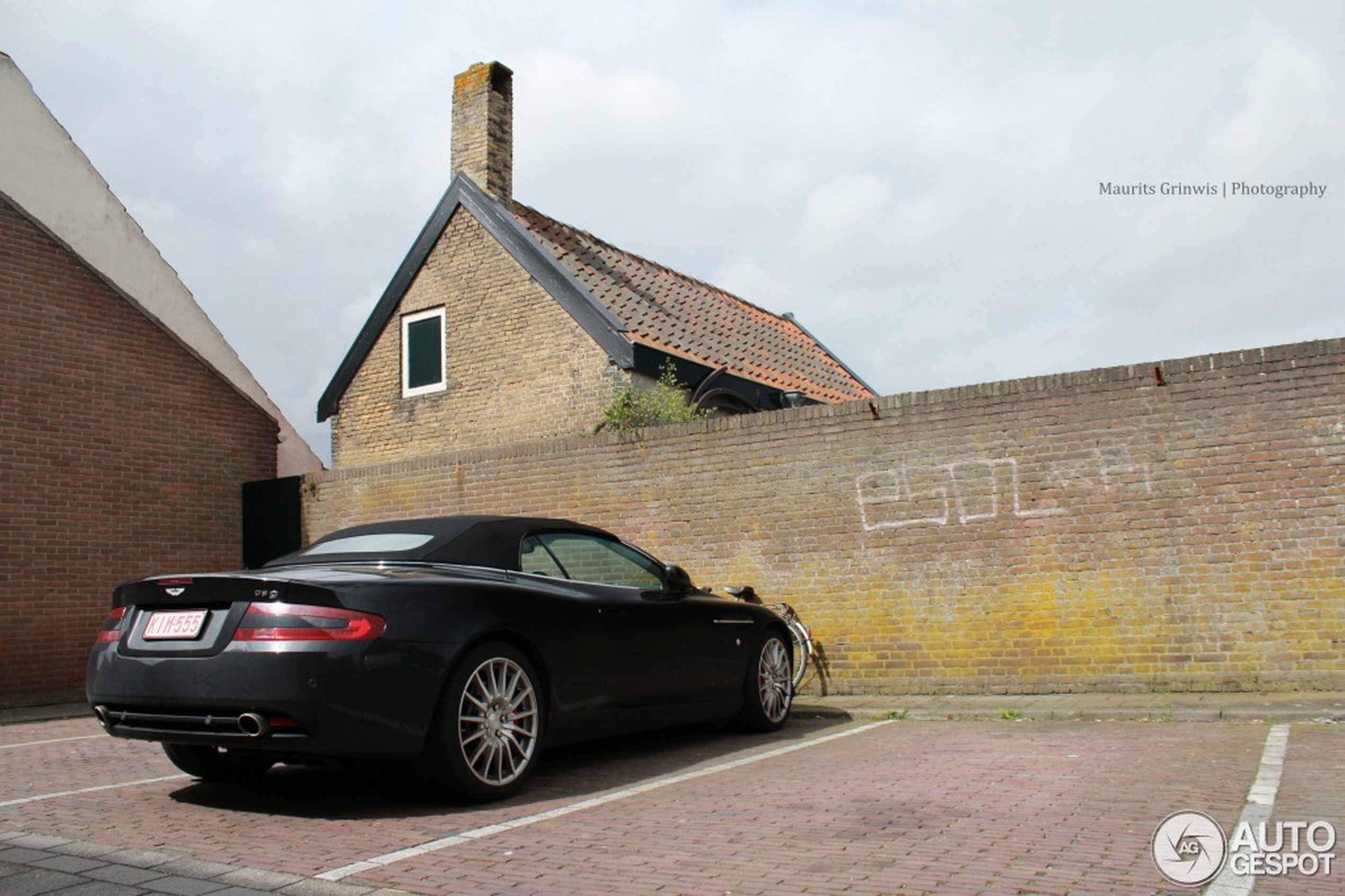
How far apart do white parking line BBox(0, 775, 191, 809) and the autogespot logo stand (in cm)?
479

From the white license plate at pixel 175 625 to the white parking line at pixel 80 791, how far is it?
1.15m

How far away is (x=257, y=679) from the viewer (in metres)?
4.79

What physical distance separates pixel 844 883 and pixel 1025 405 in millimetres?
5852

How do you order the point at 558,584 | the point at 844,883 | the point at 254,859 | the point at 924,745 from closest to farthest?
the point at 844,883 < the point at 254,859 < the point at 558,584 < the point at 924,745

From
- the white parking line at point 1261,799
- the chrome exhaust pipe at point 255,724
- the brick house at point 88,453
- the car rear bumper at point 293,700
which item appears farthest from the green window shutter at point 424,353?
the white parking line at point 1261,799

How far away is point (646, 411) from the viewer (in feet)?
41.1

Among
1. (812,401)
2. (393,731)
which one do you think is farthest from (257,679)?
(812,401)

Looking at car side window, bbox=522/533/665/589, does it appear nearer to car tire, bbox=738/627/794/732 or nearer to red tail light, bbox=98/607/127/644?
car tire, bbox=738/627/794/732

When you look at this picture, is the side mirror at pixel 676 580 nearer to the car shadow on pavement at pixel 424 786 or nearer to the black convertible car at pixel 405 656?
the black convertible car at pixel 405 656

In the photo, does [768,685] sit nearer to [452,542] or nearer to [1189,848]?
[452,542]

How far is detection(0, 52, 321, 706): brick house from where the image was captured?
39.0 ft

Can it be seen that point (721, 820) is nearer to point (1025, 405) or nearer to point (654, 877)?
point (654, 877)

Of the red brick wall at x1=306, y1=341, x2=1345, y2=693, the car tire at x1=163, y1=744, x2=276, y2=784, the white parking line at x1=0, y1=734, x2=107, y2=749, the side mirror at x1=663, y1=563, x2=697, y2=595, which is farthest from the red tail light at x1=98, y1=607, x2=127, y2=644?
the red brick wall at x1=306, y1=341, x2=1345, y2=693

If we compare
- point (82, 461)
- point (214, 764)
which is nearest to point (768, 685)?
point (214, 764)
